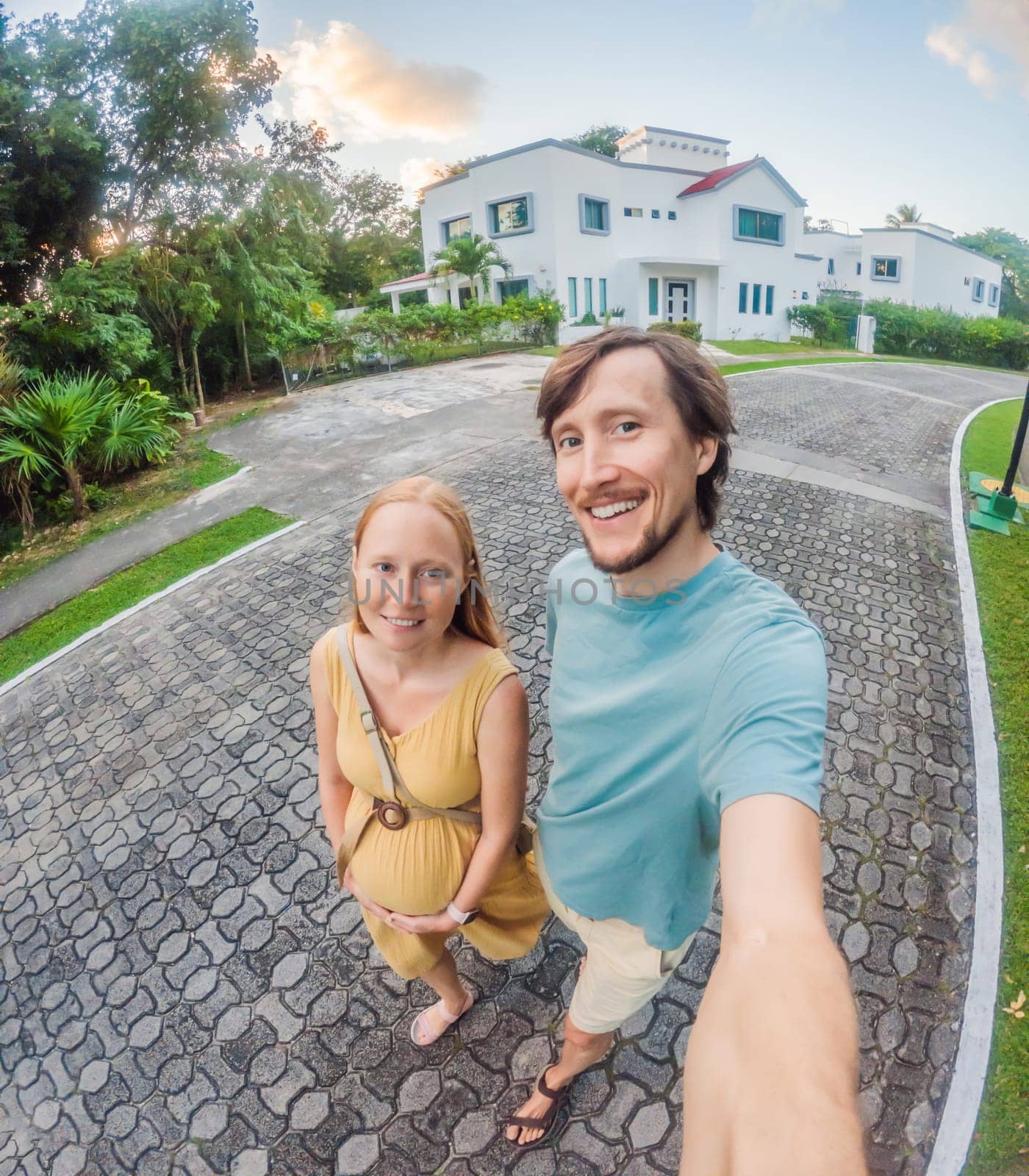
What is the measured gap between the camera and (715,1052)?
3.02 ft

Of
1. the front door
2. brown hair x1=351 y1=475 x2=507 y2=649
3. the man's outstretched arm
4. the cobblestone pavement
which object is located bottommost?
the cobblestone pavement

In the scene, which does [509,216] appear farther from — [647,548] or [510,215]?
[647,548]

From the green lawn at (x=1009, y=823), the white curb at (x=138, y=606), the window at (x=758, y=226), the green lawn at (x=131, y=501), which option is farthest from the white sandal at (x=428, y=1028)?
the window at (x=758, y=226)

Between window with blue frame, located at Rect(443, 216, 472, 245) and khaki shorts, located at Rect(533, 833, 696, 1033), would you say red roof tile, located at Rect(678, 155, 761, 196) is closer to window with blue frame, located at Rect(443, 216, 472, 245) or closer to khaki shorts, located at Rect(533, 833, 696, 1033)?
window with blue frame, located at Rect(443, 216, 472, 245)

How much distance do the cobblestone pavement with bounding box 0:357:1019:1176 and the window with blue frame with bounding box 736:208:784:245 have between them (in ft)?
85.7

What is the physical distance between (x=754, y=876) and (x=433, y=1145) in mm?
2178

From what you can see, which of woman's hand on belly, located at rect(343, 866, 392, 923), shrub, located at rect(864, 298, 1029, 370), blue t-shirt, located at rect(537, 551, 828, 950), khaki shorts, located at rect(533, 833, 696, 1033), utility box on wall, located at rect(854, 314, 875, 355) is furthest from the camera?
shrub, located at rect(864, 298, 1029, 370)

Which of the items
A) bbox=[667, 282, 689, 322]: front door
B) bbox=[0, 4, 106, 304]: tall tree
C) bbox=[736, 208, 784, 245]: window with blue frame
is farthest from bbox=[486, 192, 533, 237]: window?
bbox=[0, 4, 106, 304]: tall tree

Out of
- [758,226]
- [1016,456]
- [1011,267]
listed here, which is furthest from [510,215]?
[1011,267]

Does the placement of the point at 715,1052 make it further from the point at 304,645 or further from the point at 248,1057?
→ the point at 304,645

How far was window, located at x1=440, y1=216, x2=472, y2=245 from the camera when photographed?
25.4 metres

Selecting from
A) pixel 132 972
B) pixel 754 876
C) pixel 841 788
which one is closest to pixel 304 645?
pixel 132 972

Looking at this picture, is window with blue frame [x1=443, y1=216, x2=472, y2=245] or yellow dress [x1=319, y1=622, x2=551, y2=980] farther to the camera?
window with blue frame [x1=443, y1=216, x2=472, y2=245]

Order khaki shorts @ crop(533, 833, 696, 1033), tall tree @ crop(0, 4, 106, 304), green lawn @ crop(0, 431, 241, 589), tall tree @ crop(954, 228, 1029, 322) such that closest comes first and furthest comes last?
khaki shorts @ crop(533, 833, 696, 1033), green lawn @ crop(0, 431, 241, 589), tall tree @ crop(0, 4, 106, 304), tall tree @ crop(954, 228, 1029, 322)
